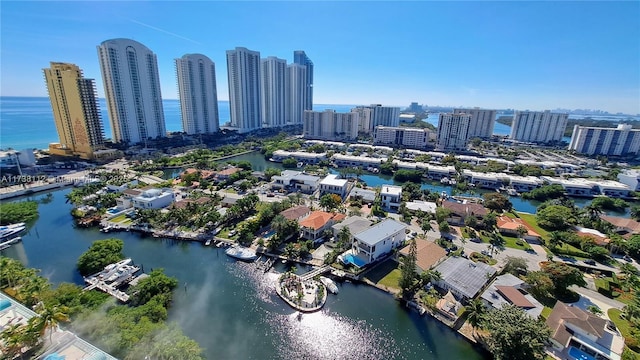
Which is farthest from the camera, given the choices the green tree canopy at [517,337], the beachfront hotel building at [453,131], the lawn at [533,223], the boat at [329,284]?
the beachfront hotel building at [453,131]

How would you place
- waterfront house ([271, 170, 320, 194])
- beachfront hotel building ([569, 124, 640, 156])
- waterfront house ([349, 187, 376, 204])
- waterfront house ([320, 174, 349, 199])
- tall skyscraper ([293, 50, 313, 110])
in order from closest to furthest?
waterfront house ([349, 187, 376, 204])
waterfront house ([320, 174, 349, 199])
waterfront house ([271, 170, 320, 194])
beachfront hotel building ([569, 124, 640, 156])
tall skyscraper ([293, 50, 313, 110])

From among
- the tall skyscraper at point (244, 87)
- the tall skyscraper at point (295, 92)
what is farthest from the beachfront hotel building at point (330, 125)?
the tall skyscraper at point (295, 92)

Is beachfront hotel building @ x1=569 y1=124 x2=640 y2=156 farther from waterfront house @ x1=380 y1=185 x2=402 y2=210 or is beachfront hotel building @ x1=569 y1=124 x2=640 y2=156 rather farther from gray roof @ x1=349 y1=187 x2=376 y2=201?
gray roof @ x1=349 y1=187 x2=376 y2=201

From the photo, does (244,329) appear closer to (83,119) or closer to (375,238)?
(375,238)

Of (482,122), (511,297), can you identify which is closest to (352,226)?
(511,297)

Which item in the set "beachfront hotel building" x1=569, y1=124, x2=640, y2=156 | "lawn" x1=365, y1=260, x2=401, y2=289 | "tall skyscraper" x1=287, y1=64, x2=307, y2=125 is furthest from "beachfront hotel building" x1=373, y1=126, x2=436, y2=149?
"lawn" x1=365, y1=260, x2=401, y2=289

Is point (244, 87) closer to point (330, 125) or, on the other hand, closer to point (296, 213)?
point (330, 125)

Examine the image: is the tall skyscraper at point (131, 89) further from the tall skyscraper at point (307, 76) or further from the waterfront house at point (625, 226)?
the waterfront house at point (625, 226)

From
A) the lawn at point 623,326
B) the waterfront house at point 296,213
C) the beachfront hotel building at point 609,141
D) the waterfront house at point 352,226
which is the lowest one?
the lawn at point 623,326
